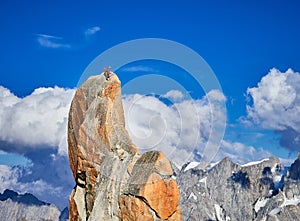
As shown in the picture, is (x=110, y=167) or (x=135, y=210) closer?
(x=135, y=210)

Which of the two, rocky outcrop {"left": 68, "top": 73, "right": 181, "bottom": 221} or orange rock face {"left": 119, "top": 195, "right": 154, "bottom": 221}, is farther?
rocky outcrop {"left": 68, "top": 73, "right": 181, "bottom": 221}

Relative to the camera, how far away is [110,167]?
44.8 m

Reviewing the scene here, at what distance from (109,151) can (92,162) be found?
1883 millimetres

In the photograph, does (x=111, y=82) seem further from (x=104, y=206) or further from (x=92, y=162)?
(x=104, y=206)

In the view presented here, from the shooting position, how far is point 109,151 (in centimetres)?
4581

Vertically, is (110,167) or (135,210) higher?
(110,167)

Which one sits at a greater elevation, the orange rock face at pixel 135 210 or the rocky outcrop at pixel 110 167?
the rocky outcrop at pixel 110 167

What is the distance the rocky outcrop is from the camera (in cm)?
4244

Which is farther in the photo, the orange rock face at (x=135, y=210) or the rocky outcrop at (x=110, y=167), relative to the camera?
the rocky outcrop at (x=110, y=167)

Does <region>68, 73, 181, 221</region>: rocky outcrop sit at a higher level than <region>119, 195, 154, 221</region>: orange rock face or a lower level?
higher

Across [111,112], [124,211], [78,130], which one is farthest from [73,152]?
[124,211]

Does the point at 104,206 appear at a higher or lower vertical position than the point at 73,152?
lower

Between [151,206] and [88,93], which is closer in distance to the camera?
[151,206]

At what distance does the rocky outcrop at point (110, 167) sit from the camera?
42438 mm
